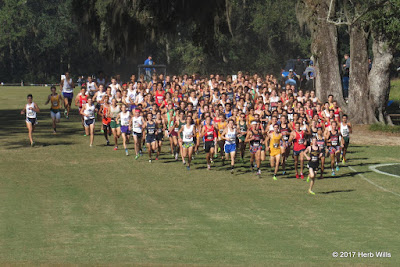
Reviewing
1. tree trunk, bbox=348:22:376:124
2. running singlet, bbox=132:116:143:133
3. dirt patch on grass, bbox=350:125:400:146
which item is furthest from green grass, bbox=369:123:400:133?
running singlet, bbox=132:116:143:133

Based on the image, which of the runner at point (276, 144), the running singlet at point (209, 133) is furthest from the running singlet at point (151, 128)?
the runner at point (276, 144)

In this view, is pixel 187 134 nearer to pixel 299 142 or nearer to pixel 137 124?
pixel 137 124

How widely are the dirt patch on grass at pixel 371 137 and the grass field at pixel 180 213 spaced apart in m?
3.89

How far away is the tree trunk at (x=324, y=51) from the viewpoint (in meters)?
36.8

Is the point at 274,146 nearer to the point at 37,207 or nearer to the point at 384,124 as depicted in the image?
the point at 37,207

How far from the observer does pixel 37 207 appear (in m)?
19.3

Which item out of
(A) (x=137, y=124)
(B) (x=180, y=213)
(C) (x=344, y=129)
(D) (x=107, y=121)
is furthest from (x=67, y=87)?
(B) (x=180, y=213)

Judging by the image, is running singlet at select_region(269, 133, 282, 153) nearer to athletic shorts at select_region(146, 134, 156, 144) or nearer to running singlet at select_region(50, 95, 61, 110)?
athletic shorts at select_region(146, 134, 156, 144)

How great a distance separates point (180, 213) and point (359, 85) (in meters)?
20.6

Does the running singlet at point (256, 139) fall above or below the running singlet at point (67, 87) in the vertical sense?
below

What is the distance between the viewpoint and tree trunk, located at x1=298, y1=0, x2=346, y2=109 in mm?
36750

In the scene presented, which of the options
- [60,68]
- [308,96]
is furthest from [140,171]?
[60,68]

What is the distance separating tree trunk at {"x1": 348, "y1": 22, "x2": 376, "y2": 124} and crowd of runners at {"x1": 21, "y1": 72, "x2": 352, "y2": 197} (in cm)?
625

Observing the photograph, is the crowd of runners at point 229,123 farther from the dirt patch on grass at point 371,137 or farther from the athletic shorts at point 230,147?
the dirt patch on grass at point 371,137
